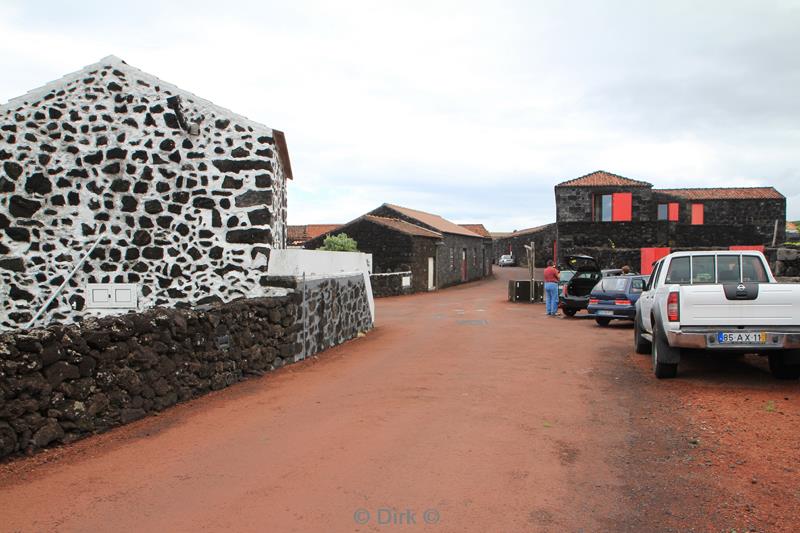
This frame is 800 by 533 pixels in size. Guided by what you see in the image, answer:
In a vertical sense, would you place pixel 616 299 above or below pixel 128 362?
below

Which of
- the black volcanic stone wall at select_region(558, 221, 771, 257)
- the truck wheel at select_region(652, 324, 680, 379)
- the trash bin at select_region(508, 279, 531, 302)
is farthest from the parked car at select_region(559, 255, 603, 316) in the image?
the black volcanic stone wall at select_region(558, 221, 771, 257)

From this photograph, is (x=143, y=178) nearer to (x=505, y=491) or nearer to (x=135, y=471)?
(x=135, y=471)

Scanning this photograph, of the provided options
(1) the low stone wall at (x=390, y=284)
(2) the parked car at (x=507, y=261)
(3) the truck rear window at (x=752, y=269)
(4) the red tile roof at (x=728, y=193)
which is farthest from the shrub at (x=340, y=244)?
(2) the parked car at (x=507, y=261)

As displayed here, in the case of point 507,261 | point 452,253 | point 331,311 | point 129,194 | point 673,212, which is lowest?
point 331,311

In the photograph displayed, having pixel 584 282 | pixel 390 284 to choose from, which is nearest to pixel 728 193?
pixel 390 284

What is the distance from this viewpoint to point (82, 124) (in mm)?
10203

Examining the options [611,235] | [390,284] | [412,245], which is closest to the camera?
[390,284]

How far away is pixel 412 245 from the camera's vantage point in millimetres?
34812

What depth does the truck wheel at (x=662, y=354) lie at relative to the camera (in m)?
8.70

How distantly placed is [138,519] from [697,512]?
148 inches

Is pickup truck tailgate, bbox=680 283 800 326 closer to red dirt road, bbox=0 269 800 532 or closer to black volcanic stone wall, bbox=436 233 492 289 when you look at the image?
red dirt road, bbox=0 269 800 532

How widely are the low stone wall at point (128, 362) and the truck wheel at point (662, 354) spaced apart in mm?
5592

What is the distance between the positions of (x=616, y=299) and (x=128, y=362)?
13.7m

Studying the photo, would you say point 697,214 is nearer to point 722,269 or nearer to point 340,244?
point 340,244
